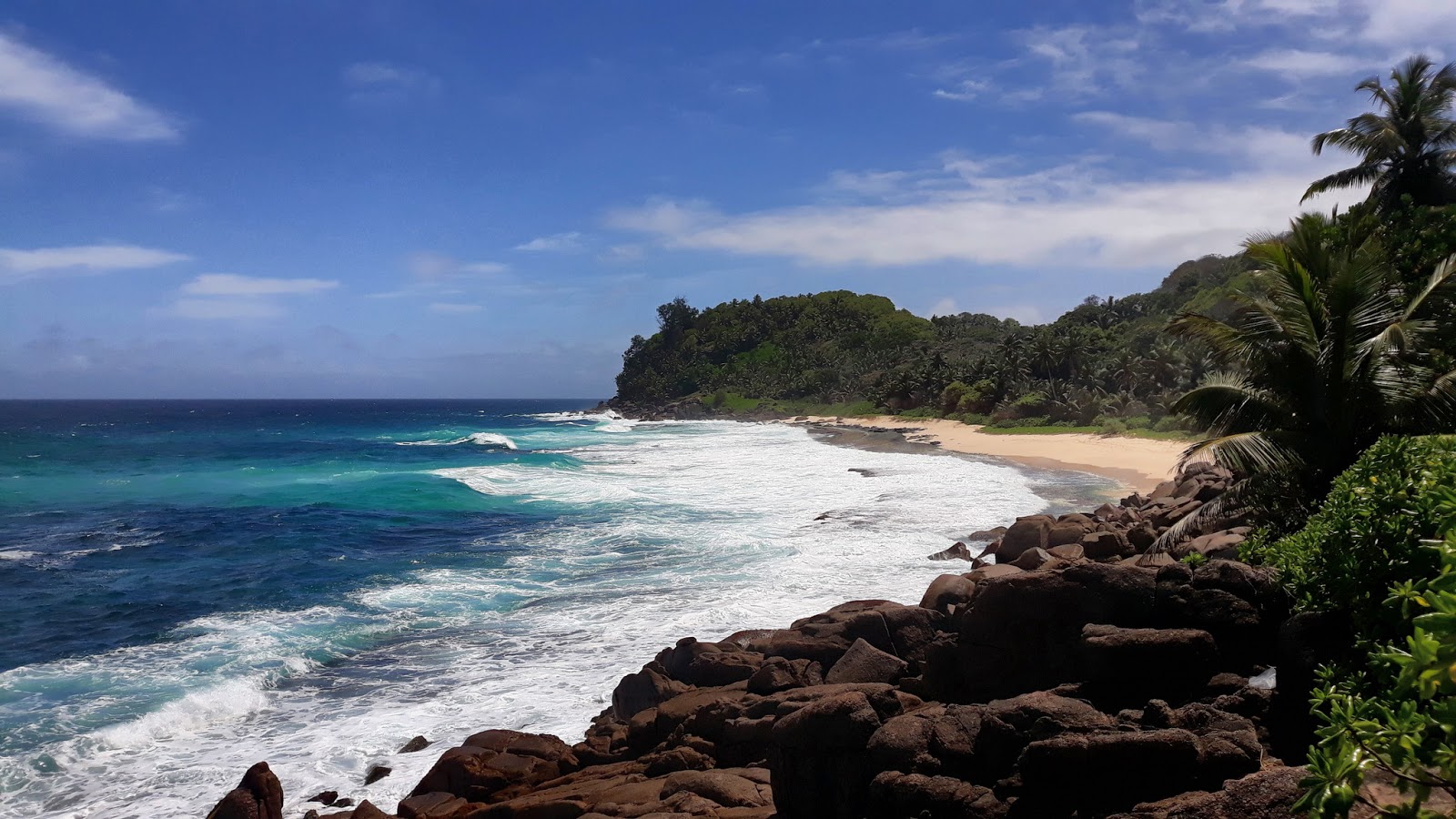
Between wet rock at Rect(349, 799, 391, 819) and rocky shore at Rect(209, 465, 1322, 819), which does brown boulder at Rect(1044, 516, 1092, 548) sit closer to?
rocky shore at Rect(209, 465, 1322, 819)

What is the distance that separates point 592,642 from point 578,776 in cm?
486

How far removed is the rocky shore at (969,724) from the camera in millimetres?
5215

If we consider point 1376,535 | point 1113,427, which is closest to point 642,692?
point 1376,535

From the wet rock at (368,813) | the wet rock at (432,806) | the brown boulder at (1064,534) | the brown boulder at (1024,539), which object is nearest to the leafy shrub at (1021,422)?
the brown boulder at (1024,539)

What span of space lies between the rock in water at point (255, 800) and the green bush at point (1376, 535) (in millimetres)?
8630

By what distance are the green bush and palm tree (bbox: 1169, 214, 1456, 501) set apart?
4.31 m

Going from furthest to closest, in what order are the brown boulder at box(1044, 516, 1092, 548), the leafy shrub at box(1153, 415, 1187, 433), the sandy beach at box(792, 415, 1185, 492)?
the leafy shrub at box(1153, 415, 1187, 433) → the sandy beach at box(792, 415, 1185, 492) → the brown boulder at box(1044, 516, 1092, 548)

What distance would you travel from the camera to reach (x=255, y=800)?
25.6 ft

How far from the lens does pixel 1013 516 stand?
71.8 ft

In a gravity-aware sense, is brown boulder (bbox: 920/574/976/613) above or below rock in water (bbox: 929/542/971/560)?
above

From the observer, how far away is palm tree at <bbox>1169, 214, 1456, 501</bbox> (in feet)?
32.6

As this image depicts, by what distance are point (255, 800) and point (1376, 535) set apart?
910cm

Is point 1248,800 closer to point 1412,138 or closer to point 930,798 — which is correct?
point 930,798

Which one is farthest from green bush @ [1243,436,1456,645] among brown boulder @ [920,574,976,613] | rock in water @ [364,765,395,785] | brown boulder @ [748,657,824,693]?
rock in water @ [364,765,395,785]
